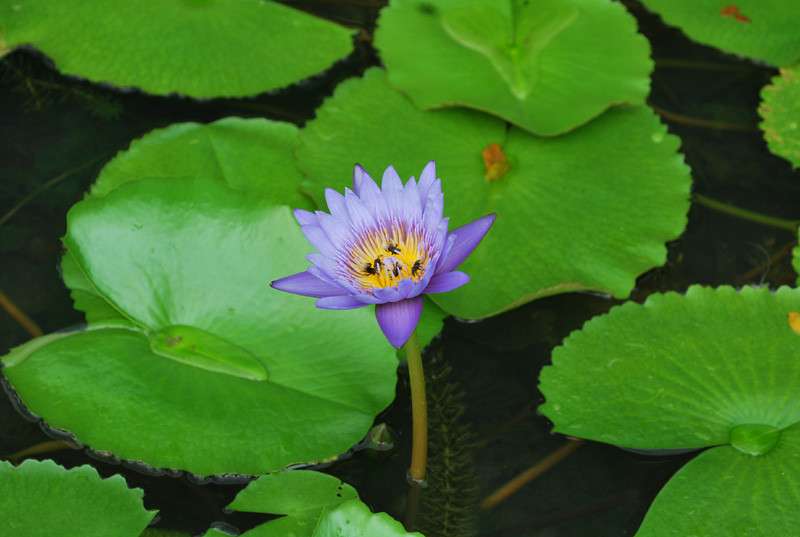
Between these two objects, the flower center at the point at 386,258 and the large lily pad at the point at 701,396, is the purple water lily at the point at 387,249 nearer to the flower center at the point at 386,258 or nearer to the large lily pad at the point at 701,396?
the flower center at the point at 386,258

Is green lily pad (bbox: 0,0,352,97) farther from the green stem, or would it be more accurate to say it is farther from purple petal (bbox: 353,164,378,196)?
the green stem

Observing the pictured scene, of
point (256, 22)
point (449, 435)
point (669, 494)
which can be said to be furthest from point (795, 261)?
point (256, 22)

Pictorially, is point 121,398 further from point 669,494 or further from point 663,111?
point 663,111

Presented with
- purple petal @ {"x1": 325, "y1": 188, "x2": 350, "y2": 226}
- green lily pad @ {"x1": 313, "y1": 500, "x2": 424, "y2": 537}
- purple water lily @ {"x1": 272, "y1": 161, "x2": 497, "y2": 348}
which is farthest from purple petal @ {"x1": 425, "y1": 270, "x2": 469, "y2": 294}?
green lily pad @ {"x1": 313, "y1": 500, "x2": 424, "y2": 537}

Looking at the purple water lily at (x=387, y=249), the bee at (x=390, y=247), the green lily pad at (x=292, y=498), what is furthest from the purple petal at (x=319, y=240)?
the green lily pad at (x=292, y=498)

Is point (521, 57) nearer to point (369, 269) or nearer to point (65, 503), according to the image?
point (369, 269)

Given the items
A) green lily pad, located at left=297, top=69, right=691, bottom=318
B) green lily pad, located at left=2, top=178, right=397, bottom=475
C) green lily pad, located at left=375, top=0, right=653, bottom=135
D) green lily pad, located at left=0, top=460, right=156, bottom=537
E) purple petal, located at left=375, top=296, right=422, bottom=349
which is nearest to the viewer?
purple petal, located at left=375, top=296, right=422, bottom=349

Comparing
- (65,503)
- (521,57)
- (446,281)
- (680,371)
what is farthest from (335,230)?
(521,57)
